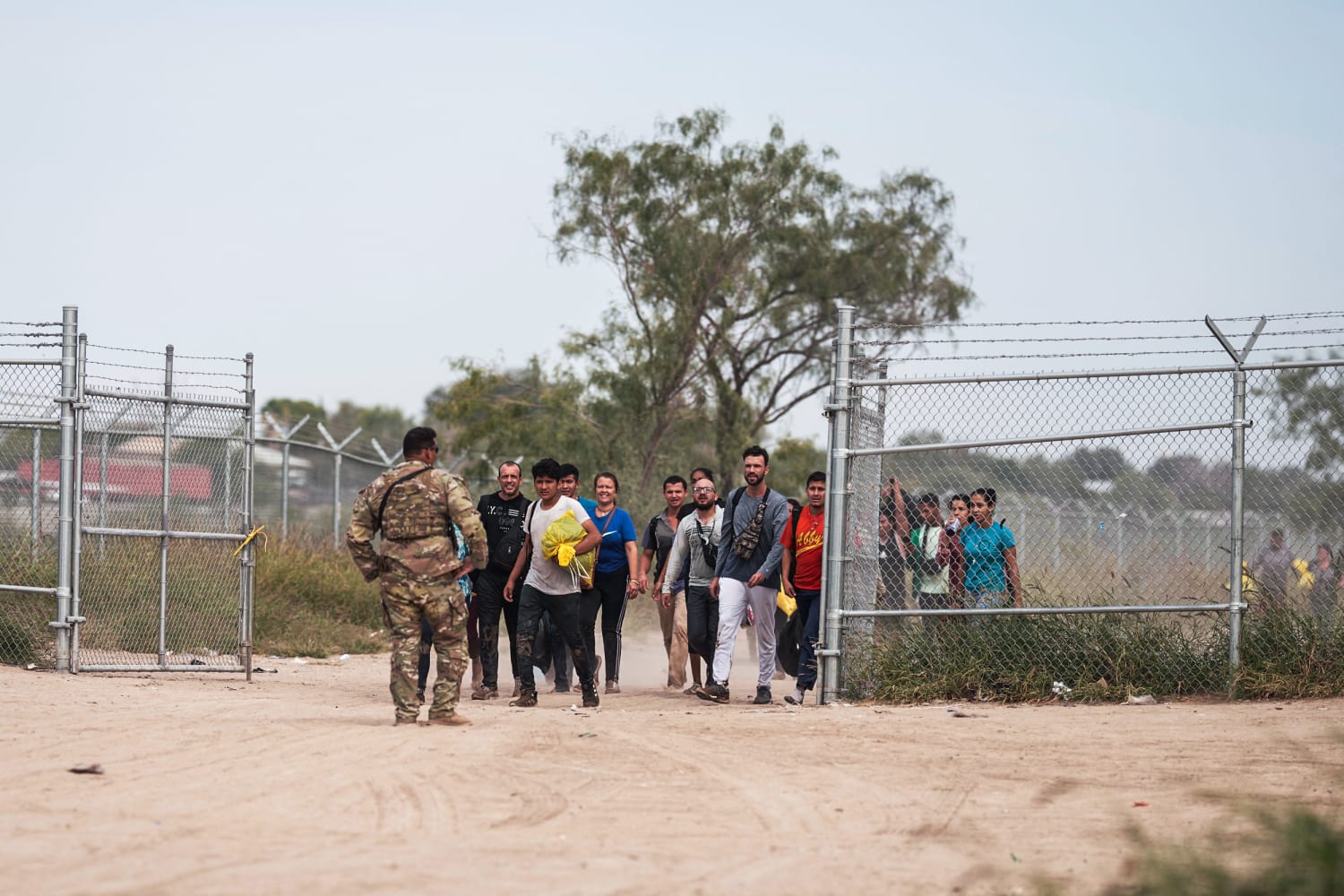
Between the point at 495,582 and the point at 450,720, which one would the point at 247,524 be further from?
the point at 450,720

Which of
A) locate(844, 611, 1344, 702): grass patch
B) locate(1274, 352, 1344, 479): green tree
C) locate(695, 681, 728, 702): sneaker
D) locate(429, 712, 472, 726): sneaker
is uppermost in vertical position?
locate(1274, 352, 1344, 479): green tree

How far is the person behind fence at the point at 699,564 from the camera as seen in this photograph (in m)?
11.2

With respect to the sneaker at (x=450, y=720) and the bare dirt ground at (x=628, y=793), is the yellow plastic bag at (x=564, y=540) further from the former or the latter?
the sneaker at (x=450, y=720)

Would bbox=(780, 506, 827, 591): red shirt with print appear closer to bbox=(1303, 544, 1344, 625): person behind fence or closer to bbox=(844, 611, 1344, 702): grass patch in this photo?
bbox=(844, 611, 1344, 702): grass patch

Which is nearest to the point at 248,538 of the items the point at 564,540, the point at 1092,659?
the point at 564,540

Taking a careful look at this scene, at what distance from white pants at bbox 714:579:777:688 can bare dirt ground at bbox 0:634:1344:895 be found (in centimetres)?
90

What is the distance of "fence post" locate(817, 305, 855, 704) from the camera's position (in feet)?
32.5

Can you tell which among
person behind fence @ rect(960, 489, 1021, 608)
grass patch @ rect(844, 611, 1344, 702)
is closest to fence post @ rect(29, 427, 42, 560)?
grass patch @ rect(844, 611, 1344, 702)

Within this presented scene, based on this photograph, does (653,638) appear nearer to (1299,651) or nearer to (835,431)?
(835,431)

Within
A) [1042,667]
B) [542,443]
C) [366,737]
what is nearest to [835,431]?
[1042,667]

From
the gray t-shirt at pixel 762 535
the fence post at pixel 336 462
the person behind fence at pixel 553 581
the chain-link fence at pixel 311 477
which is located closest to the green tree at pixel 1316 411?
the gray t-shirt at pixel 762 535

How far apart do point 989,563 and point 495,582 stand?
11.7ft

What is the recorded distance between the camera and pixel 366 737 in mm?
8023

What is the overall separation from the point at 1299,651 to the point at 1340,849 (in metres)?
5.74
